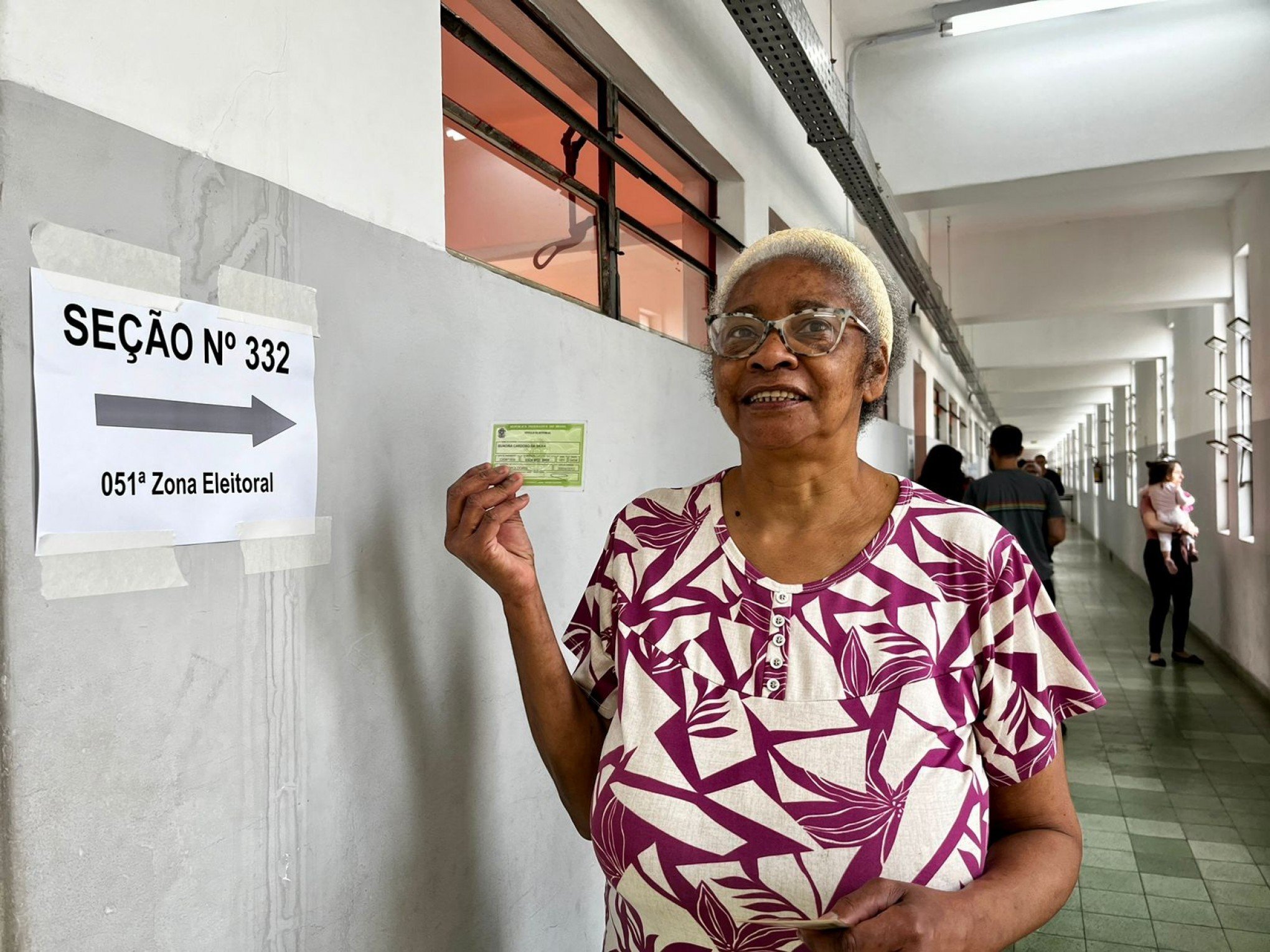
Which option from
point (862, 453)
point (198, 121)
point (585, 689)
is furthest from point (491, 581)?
point (862, 453)

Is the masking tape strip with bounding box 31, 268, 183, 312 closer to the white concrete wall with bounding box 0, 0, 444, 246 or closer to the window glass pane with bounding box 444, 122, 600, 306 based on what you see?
the white concrete wall with bounding box 0, 0, 444, 246

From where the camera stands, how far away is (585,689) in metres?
1.33

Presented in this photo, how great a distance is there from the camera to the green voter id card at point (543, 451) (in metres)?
1.19

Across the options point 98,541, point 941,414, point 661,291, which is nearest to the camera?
point 98,541

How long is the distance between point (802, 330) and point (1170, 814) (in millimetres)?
3932

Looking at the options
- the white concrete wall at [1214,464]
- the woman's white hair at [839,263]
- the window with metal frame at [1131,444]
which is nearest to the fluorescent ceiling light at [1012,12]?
the white concrete wall at [1214,464]

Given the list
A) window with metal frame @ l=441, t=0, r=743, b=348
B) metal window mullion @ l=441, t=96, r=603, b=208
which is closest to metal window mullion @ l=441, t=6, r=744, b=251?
window with metal frame @ l=441, t=0, r=743, b=348

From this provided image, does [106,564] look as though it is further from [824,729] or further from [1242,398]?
[1242,398]

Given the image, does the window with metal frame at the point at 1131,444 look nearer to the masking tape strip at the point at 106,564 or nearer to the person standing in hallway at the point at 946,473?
the person standing in hallway at the point at 946,473

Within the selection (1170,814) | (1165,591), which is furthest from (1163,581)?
(1170,814)

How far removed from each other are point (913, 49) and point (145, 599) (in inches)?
194

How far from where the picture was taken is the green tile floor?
298cm

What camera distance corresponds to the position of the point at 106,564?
924mm

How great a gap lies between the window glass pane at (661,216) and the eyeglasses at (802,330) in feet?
5.08
